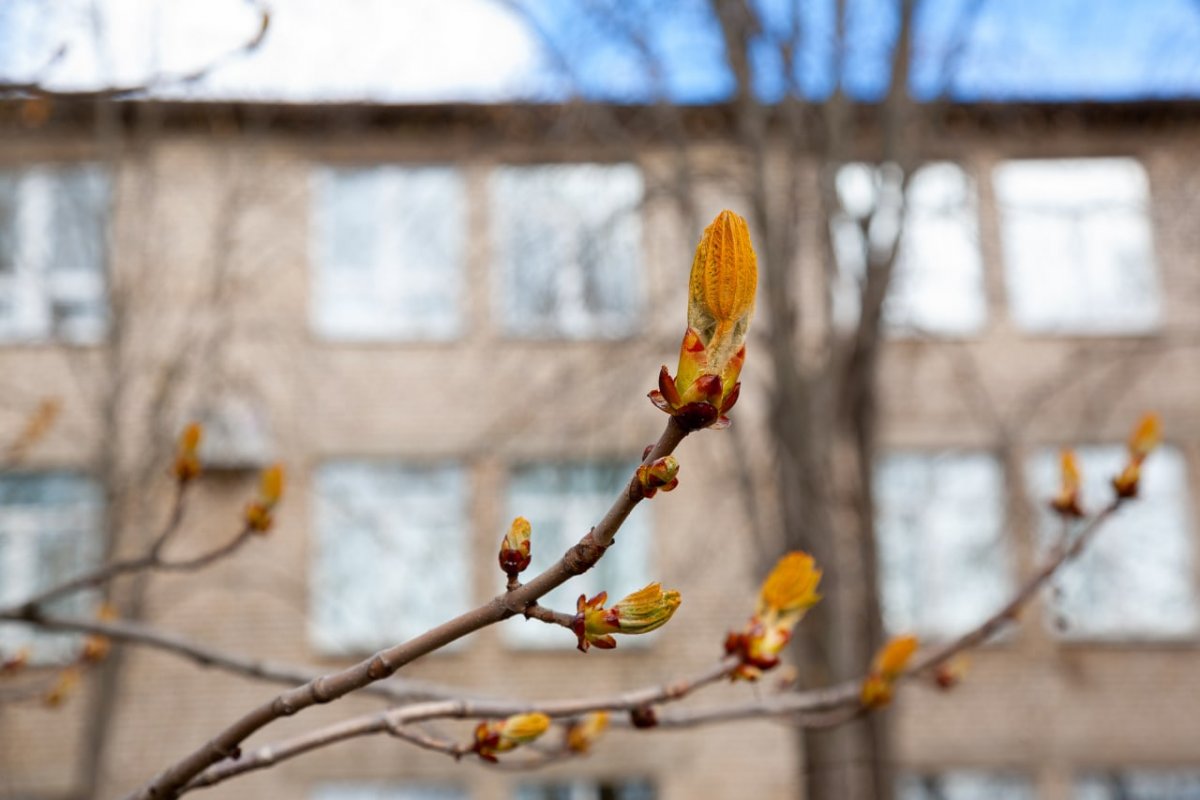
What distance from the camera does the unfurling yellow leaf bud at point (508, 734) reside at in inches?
93.0

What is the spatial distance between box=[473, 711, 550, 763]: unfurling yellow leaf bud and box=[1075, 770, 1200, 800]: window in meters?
11.9

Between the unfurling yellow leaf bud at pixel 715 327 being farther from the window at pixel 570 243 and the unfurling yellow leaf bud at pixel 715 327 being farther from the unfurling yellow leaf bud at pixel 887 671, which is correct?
the window at pixel 570 243

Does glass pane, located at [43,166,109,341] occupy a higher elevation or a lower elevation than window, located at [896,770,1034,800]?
higher

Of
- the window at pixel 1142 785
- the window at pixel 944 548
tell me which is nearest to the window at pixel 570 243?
the window at pixel 944 548

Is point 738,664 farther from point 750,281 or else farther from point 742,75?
point 742,75

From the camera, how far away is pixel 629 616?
5.83 ft

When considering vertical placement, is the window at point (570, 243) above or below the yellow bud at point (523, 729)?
above

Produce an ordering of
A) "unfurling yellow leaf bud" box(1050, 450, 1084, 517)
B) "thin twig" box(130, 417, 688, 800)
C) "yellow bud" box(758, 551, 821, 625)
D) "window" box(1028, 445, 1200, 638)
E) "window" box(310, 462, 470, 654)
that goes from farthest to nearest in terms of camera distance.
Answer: "window" box(310, 462, 470, 654) < "window" box(1028, 445, 1200, 638) < "unfurling yellow leaf bud" box(1050, 450, 1084, 517) < "yellow bud" box(758, 551, 821, 625) < "thin twig" box(130, 417, 688, 800)

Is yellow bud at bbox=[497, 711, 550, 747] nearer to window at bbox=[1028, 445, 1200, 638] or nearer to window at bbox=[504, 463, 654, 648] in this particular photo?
window at bbox=[504, 463, 654, 648]

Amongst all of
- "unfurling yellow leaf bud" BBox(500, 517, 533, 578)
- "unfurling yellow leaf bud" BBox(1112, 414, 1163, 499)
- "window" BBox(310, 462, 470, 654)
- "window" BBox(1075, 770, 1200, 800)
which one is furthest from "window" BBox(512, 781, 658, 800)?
"unfurling yellow leaf bud" BBox(500, 517, 533, 578)

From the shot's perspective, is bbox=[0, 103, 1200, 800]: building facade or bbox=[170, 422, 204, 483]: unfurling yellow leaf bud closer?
bbox=[170, 422, 204, 483]: unfurling yellow leaf bud

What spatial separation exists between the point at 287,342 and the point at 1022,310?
6848 mm

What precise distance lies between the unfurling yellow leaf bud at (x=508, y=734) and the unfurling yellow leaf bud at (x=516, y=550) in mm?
626

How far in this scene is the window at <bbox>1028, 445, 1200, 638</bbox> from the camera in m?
12.5
